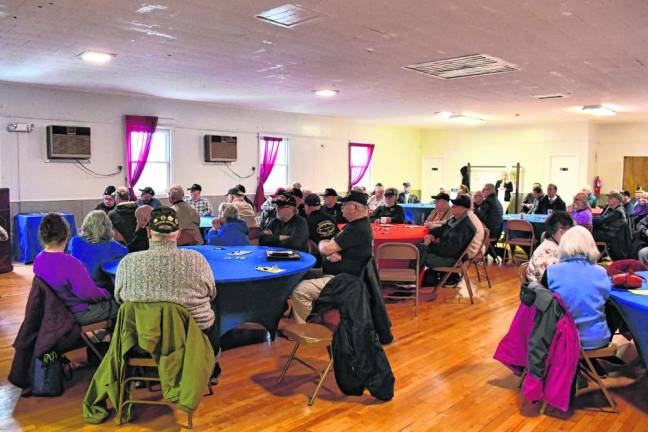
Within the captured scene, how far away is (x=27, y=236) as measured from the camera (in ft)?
28.8

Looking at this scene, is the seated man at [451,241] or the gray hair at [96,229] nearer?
the gray hair at [96,229]

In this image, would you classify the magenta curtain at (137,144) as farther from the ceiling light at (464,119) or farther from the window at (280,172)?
the ceiling light at (464,119)

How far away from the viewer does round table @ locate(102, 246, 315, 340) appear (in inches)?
155

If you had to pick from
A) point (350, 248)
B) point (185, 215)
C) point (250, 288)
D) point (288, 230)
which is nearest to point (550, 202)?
point (288, 230)

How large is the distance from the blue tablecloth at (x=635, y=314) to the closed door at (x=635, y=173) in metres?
13.1

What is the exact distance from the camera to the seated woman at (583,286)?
3.43 m

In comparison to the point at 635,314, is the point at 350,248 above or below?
above

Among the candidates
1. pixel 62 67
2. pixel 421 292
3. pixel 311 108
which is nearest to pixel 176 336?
pixel 421 292

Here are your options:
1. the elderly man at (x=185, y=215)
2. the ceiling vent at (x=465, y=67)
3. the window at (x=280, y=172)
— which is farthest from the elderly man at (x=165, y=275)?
the window at (x=280, y=172)

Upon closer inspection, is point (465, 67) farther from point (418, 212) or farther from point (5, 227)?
point (5, 227)

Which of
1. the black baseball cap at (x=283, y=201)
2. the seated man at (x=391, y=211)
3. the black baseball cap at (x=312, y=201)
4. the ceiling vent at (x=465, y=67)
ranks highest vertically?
the ceiling vent at (x=465, y=67)

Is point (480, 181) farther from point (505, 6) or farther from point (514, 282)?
point (505, 6)

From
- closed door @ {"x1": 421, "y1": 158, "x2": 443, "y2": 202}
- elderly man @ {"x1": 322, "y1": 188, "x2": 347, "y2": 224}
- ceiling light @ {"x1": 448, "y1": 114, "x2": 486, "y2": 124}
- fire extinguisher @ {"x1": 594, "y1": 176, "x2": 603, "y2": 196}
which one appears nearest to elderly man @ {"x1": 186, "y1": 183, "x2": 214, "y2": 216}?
elderly man @ {"x1": 322, "y1": 188, "x2": 347, "y2": 224}

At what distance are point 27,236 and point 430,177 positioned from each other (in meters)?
12.1
